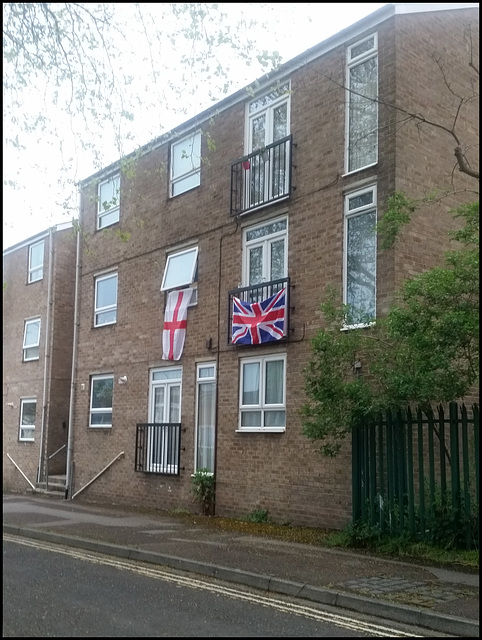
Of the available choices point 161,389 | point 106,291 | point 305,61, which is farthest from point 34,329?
point 305,61

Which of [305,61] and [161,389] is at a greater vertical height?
[305,61]

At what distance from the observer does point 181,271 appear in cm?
1705

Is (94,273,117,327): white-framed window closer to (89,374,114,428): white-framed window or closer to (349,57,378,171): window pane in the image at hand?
(89,374,114,428): white-framed window

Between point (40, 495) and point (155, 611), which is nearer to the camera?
point (155, 611)

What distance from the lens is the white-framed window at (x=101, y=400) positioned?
62.6 feet

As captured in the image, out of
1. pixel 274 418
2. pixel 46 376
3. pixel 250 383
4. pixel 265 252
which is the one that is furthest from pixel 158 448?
pixel 46 376

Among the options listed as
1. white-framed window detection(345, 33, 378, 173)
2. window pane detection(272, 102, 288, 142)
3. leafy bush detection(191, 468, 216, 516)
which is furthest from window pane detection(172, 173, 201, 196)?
leafy bush detection(191, 468, 216, 516)

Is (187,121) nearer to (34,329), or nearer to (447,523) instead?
(34,329)

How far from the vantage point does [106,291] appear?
65.1 ft

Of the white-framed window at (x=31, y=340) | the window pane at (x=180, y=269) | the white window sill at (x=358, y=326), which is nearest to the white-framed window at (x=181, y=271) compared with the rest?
the window pane at (x=180, y=269)

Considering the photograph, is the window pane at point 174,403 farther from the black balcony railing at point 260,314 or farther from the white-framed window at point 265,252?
the white-framed window at point 265,252

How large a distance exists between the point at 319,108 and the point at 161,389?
697cm

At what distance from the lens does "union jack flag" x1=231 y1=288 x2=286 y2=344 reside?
14.1 meters

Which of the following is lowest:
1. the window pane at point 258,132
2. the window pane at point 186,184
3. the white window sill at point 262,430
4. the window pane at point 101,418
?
the white window sill at point 262,430
